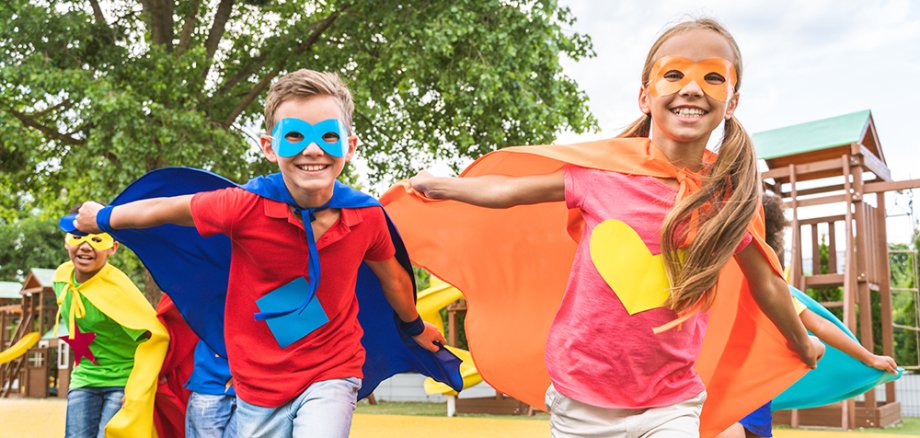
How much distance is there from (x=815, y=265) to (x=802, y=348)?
10.5m

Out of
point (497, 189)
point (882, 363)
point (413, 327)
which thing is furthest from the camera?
point (882, 363)

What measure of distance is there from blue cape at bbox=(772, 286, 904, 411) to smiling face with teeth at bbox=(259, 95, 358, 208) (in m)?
3.33

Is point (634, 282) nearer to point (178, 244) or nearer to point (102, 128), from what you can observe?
point (178, 244)

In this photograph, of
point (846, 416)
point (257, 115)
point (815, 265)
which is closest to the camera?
point (846, 416)

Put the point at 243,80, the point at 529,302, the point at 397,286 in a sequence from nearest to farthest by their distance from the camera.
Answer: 1. the point at 397,286
2. the point at 529,302
3. the point at 243,80

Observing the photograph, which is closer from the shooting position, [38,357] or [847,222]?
[847,222]

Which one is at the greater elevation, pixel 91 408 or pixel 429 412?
pixel 91 408

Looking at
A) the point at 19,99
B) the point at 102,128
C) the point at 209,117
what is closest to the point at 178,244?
the point at 102,128

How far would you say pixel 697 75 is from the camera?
3.32 meters

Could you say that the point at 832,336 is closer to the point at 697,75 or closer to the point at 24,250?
the point at 697,75

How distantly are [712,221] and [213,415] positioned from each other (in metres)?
3.35

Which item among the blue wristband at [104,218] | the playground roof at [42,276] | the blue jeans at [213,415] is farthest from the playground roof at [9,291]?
the blue wristband at [104,218]

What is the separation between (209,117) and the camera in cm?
1683

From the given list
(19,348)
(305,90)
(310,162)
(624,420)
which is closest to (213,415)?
(310,162)
